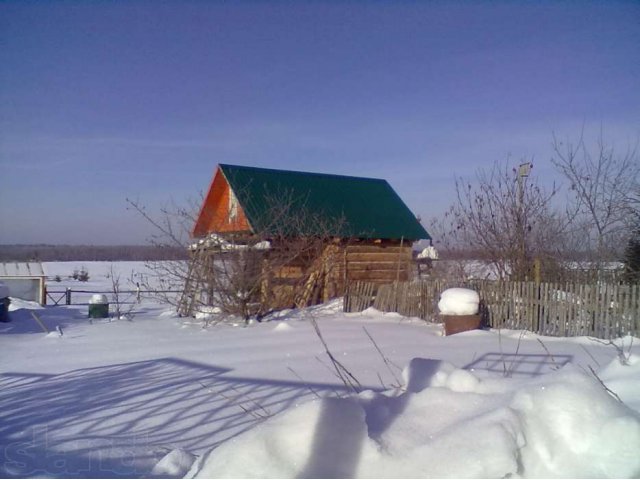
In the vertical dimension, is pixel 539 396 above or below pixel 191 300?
above

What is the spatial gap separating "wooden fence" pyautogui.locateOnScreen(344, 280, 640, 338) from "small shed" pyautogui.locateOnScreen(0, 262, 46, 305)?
56.2ft

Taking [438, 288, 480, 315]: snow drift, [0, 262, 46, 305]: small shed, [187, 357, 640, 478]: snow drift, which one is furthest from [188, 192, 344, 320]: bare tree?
[0, 262, 46, 305]: small shed

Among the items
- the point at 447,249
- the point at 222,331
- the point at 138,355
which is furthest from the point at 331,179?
the point at 138,355

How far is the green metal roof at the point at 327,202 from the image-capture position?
18.2 metres

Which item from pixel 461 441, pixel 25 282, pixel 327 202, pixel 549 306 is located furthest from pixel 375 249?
pixel 461 441

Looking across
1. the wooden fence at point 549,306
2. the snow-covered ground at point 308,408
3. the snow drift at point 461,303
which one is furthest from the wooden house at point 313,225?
the snow drift at point 461,303

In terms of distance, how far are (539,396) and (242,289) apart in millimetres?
12479

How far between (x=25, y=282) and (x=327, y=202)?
14.2m

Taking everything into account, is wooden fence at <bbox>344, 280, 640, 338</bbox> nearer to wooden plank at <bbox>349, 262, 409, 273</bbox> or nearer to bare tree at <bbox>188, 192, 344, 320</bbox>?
bare tree at <bbox>188, 192, 344, 320</bbox>

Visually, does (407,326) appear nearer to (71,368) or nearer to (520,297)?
(520,297)

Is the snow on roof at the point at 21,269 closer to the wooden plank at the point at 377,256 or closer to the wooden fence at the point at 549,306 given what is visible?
the wooden plank at the point at 377,256

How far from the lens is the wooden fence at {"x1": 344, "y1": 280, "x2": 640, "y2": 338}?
1167 centimetres

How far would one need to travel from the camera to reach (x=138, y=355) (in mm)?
10148

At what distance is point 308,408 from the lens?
2877 millimetres
